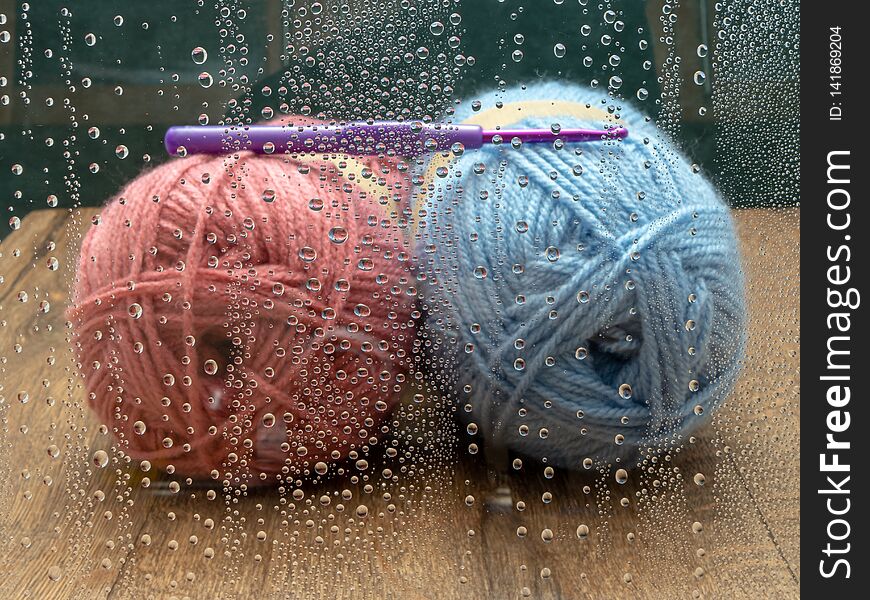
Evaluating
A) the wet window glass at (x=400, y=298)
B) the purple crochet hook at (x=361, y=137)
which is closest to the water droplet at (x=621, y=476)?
the wet window glass at (x=400, y=298)

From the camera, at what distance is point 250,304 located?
0.86 ft

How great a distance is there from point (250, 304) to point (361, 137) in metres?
0.06

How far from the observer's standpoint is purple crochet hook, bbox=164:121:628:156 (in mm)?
267

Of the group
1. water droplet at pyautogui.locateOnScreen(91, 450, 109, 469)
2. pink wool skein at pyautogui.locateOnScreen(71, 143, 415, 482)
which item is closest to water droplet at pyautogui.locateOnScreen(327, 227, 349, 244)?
pink wool skein at pyautogui.locateOnScreen(71, 143, 415, 482)

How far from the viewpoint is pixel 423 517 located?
0.92ft

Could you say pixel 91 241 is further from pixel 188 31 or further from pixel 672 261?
pixel 672 261

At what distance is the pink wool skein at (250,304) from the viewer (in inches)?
10.2

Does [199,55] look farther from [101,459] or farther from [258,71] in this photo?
[101,459]

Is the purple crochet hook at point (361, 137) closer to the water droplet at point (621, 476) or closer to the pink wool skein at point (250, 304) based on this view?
the pink wool skein at point (250, 304)

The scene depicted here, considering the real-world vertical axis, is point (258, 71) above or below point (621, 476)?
above

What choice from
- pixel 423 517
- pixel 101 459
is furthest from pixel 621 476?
pixel 101 459

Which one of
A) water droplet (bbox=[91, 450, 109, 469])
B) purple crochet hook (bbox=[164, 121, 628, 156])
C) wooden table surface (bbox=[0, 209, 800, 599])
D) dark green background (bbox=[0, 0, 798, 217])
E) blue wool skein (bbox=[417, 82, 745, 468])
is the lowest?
wooden table surface (bbox=[0, 209, 800, 599])

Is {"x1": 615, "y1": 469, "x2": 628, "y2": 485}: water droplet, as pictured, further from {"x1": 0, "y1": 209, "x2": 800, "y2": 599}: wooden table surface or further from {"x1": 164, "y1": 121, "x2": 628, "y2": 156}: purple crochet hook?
{"x1": 164, "y1": 121, "x2": 628, "y2": 156}: purple crochet hook
